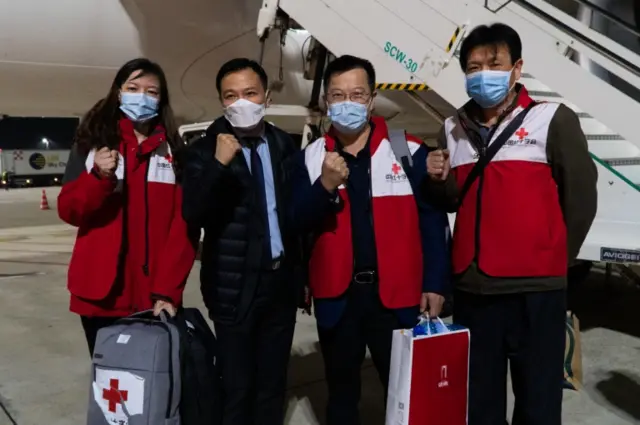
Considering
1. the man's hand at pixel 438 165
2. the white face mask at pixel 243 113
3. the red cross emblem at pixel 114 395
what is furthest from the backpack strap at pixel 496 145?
the red cross emblem at pixel 114 395

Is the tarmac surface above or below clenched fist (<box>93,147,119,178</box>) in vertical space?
below

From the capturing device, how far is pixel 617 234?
4.08 m

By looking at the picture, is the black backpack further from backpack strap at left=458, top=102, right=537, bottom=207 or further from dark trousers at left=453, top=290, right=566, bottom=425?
backpack strap at left=458, top=102, right=537, bottom=207

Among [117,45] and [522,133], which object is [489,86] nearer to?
[522,133]

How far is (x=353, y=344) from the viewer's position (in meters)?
2.24

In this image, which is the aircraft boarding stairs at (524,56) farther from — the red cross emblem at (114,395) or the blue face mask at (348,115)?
the red cross emblem at (114,395)

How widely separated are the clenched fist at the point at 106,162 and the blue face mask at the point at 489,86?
3.93 feet

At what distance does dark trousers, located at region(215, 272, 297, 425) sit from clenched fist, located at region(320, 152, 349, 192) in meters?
0.44

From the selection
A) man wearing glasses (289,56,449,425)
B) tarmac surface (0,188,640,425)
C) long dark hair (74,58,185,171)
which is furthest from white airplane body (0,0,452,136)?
man wearing glasses (289,56,449,425)

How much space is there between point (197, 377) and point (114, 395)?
10.8 inches

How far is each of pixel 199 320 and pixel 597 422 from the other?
2072mm

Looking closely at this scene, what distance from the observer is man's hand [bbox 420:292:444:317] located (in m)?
2.16

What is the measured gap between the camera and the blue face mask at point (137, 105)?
86.8 inches

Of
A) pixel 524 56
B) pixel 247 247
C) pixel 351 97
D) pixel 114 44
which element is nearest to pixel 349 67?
pixel 351 97
